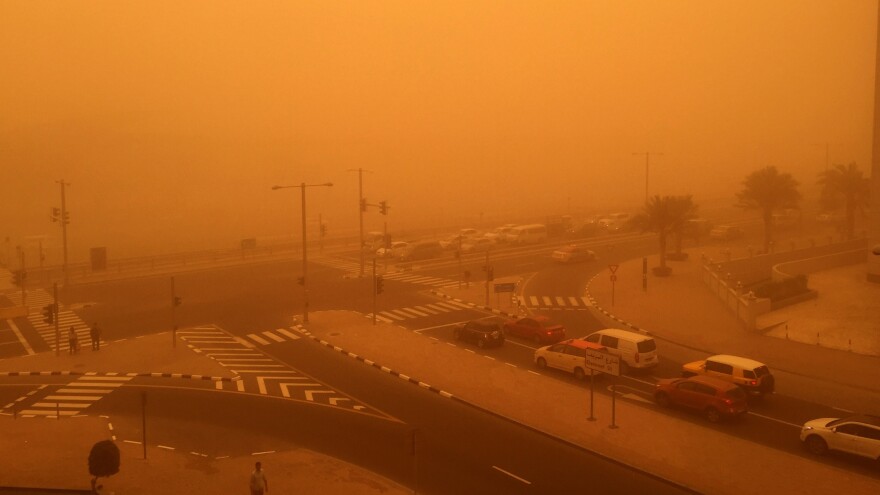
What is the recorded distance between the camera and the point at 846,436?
1817cm

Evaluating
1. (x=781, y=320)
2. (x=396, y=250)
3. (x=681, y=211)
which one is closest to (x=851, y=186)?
(x=681, y=211)

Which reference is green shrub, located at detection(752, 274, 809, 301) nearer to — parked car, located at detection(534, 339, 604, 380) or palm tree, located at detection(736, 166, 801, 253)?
parked car, located at detection(534, 339, 604, 380)

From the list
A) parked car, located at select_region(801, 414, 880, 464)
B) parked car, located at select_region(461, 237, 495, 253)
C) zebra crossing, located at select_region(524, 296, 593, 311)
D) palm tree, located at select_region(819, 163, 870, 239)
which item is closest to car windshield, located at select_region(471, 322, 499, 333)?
zebra crossing, located at select_region(524, 296, 593, 311)

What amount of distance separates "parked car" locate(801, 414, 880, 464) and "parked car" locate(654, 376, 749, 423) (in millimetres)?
2172

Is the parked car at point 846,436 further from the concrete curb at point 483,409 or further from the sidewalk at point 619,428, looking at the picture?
the concrete curb at point 483,409

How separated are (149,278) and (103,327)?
20.0 m

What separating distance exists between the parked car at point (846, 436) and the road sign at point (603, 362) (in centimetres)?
530

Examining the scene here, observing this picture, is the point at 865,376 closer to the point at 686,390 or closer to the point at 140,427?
the point at 686,390

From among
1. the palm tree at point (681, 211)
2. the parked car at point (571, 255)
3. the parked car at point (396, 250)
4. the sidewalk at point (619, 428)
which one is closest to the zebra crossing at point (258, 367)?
the sidewalk at point (619, 428)

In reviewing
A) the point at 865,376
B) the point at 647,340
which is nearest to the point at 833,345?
the point at 865,376

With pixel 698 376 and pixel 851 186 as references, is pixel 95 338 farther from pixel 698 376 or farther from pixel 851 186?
pixel 851 186

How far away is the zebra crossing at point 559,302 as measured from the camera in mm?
41562

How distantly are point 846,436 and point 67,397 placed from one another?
25.2 metres

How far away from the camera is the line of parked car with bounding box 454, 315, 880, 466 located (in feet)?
60.0
